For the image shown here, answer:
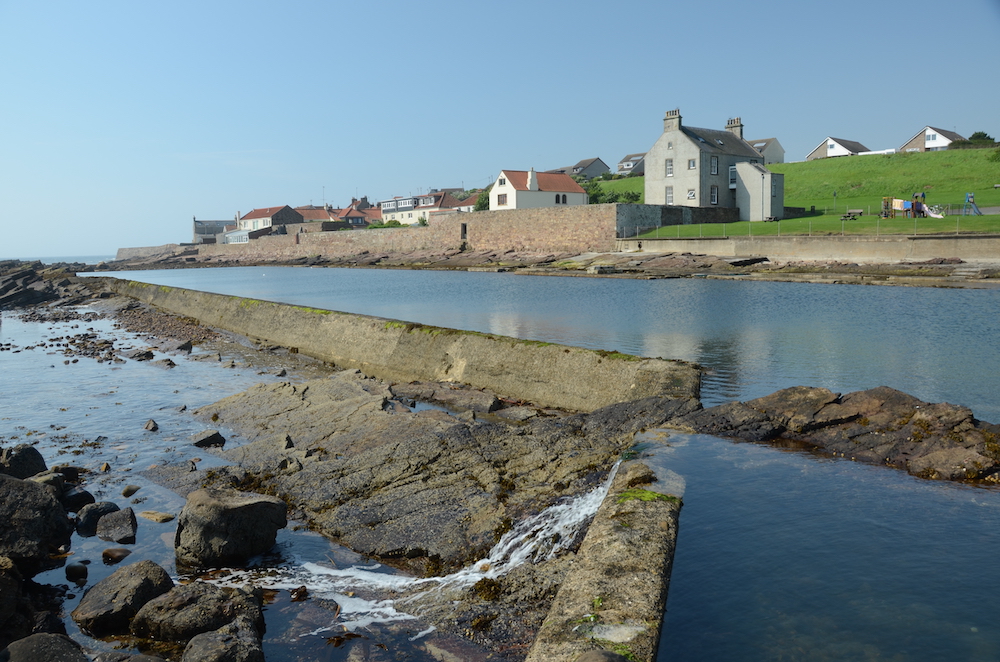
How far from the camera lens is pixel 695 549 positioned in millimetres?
6105

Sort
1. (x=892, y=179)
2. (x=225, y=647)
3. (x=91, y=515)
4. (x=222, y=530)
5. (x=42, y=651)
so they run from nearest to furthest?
(x=42, y=651) → (x=225, y=647) → (x=222, y=530) → (x=91, y=515) → (x=892, y=179)

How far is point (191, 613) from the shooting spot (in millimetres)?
5438

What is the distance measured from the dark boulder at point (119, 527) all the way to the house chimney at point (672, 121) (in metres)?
59.0

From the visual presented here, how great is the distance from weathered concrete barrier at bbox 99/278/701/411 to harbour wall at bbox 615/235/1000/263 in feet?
104

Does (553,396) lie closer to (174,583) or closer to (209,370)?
(174,583)

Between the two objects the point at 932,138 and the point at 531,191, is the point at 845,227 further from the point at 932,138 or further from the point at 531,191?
the point at 932,138

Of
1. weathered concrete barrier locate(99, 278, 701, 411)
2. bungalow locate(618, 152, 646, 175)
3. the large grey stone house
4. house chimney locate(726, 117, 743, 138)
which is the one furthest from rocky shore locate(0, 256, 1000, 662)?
bungalow locate(618, 152, 646, 175)

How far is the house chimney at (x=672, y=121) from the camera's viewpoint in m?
59.9

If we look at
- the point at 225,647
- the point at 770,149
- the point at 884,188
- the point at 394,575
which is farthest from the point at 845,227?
the point at 770,149

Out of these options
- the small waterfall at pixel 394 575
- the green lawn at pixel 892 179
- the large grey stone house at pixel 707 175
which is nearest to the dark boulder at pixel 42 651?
the small waterfall at pixel 394 575

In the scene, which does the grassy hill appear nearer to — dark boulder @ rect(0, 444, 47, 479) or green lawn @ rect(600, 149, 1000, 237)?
green lawn @ rect(600, 149, 1000, 237)

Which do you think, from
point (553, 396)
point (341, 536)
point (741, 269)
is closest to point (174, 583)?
point (341, 536)

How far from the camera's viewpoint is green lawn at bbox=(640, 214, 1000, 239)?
3881 centimetres

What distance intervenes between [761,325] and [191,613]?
19982 mm
